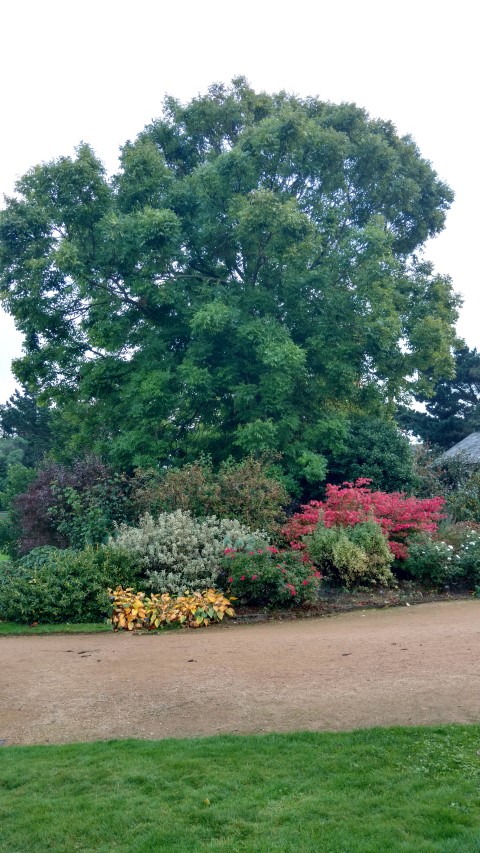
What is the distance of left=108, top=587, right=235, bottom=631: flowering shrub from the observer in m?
9.76

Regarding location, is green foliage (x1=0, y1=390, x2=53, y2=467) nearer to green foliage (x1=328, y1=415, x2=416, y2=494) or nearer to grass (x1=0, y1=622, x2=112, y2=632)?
green foliage (x1=328, y1=415, x2=416, y2=494)

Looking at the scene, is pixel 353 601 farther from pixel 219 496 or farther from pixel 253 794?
pixel 253 794

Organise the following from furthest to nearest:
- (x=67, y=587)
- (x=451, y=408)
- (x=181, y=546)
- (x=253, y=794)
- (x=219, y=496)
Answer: (x=451, y=408), (x=219, y=496), (x=181, y=546), (x=67, y=587), (x=253, y=794)

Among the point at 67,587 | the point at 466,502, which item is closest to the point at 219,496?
the point at 67,587

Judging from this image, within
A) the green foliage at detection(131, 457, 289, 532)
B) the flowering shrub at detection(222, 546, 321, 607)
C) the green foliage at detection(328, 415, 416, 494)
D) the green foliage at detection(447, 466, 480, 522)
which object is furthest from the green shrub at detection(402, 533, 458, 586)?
the green foliage at detection(328, 415, 416, 494)

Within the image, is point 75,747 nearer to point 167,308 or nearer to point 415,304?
point 167,308

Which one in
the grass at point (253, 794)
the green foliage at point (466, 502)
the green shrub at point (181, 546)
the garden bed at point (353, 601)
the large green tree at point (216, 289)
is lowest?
the grass at point (253, 794)

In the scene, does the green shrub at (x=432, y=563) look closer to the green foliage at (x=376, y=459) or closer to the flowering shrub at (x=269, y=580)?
the flowering shrub at (x=269, y=580)

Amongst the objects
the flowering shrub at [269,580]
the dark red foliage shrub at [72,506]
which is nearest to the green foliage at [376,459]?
the dark red foliage shrub at [72,506]

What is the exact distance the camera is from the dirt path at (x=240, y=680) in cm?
552

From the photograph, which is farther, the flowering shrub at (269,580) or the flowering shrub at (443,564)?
the flowering shrub at (443,564)

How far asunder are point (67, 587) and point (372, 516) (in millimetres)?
5553

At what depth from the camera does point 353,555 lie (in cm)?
1135

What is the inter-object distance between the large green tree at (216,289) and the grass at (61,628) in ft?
20.1
